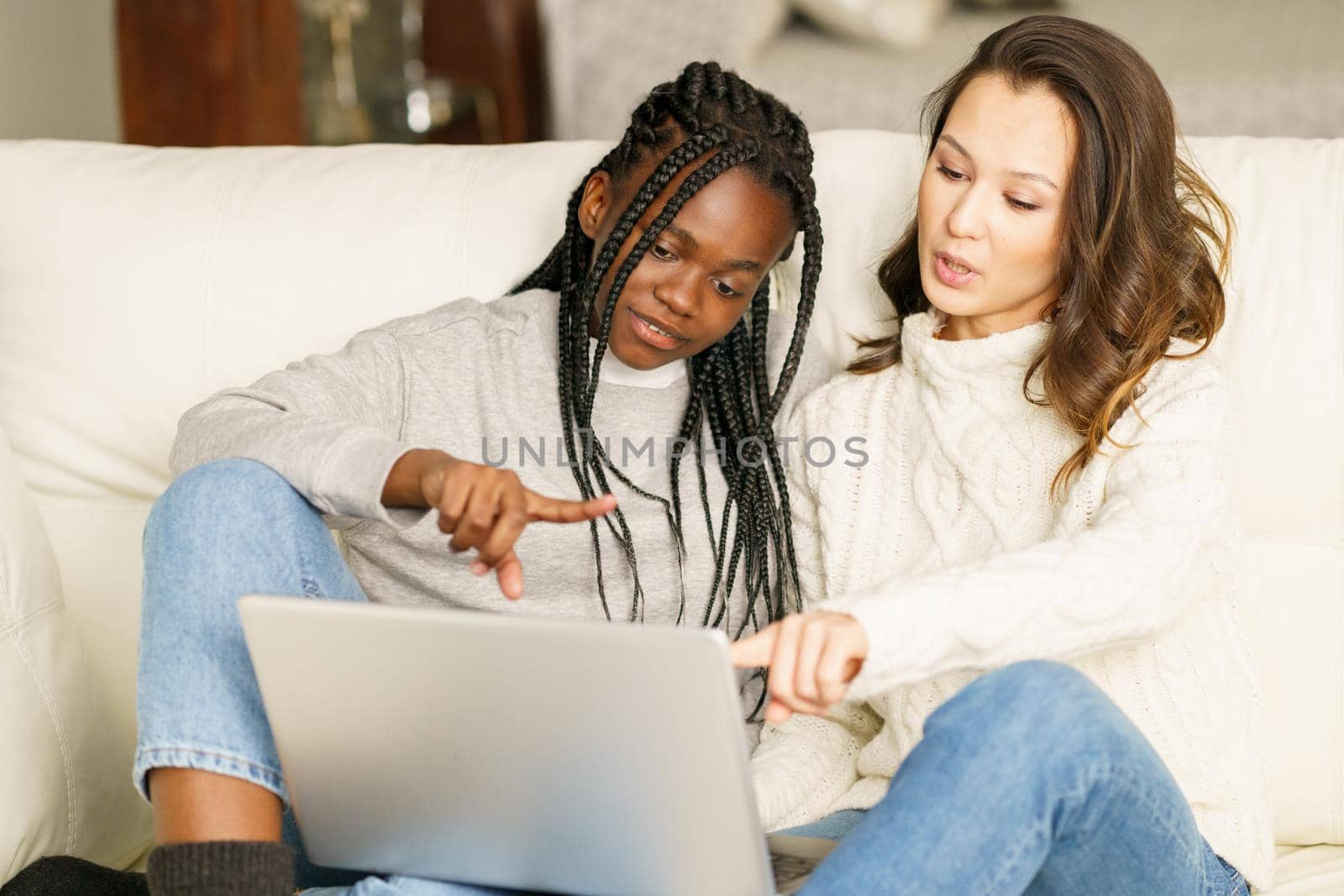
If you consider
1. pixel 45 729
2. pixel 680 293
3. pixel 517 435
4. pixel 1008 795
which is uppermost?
pixel 680 293

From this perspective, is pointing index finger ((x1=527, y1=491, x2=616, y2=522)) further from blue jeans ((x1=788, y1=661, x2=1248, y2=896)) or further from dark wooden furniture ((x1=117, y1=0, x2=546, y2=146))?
dark wooden furniture ((x1=117, y1=0, x2=546, y2=146))

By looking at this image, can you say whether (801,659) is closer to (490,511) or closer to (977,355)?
(490,511)

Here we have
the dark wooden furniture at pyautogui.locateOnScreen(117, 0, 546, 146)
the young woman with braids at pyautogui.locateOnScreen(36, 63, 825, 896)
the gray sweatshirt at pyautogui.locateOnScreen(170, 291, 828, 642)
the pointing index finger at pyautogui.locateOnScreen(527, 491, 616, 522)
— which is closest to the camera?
the pointing index finger at pyautogui.locateOnScreen(527, 491, 616, 522)

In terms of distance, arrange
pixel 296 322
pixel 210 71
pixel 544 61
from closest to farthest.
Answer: pixel 296 322, pixel 210 71, pixel 544 61

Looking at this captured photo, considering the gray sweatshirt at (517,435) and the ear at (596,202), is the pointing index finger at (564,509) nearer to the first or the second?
the gray sweatshirt at (517,435)

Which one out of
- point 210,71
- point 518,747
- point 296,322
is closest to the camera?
point 518,747

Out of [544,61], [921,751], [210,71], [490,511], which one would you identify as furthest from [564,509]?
[544,61]

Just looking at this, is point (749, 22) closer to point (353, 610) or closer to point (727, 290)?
point (727, 290)

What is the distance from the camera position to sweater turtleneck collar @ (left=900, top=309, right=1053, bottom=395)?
1105 millimetres

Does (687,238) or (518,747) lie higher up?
(687,238)

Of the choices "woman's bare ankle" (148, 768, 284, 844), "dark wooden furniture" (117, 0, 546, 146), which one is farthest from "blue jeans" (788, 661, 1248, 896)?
"dark wooden furniture" (117, 0, 546, 146)

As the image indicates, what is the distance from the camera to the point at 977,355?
1118 millimetres

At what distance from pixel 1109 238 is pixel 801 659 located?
1.57ft

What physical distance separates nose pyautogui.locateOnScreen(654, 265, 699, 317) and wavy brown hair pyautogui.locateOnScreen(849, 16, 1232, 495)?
288 millimetres
